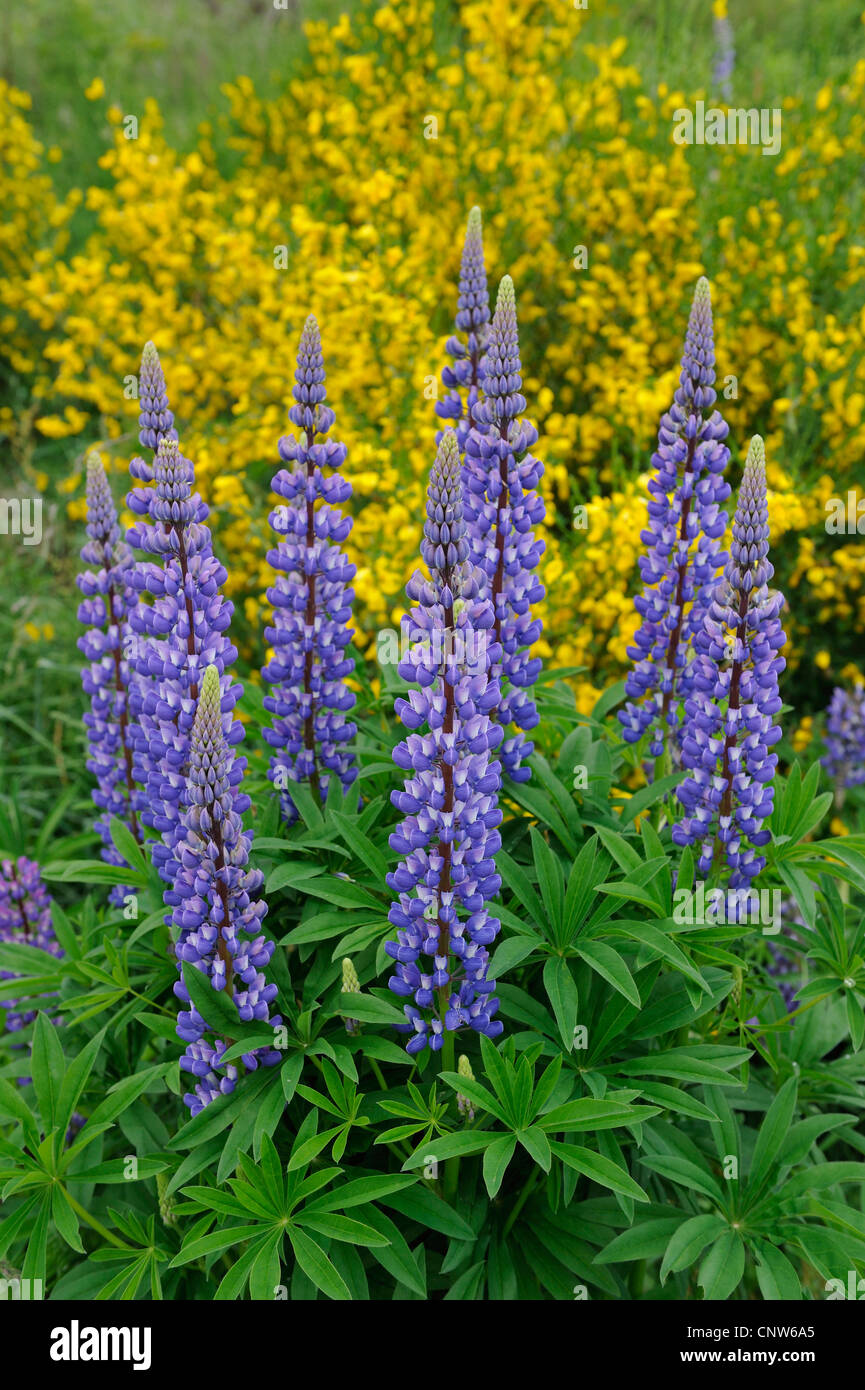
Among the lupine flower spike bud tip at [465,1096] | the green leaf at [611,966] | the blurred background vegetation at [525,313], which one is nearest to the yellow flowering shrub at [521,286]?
the blurred background vegetation at [525,313]

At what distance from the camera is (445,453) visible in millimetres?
2150

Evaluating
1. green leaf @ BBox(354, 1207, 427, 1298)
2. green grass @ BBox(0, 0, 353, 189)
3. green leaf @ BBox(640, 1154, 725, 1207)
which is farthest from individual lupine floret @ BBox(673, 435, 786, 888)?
green grass @ BBox(0, 0, 353, 189)

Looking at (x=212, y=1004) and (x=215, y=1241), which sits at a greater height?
(x=212, y=1004)

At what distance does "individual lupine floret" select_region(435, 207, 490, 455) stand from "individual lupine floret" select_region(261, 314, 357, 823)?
36 cm

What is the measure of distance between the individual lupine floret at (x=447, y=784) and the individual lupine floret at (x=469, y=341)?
32.3 inches

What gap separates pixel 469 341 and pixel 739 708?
1225mm

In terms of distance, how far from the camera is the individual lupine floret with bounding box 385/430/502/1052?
229cm

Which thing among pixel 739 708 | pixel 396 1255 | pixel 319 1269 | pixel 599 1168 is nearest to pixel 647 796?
pixel 739 708

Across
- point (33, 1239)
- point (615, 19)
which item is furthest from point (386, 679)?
point (615, 19)

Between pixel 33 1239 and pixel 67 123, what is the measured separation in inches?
400

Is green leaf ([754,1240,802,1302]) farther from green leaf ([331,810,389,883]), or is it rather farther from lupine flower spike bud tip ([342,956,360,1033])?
green leaf ([331,810,389,883])

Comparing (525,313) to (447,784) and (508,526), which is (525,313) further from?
(447,784)

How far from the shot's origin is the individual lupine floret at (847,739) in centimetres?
488

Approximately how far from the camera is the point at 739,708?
109 inches
